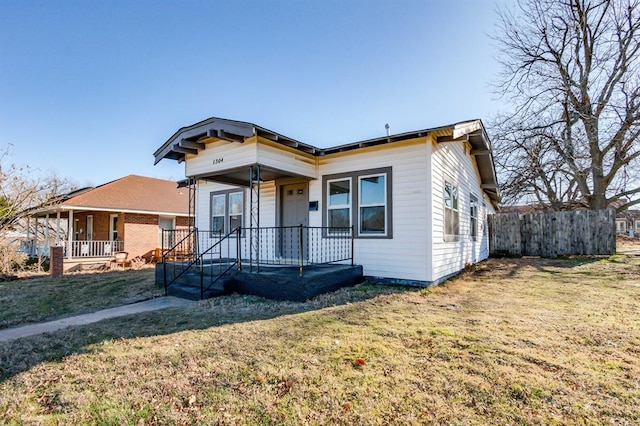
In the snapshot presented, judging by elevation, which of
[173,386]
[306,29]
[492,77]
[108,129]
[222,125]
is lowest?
[173,386]

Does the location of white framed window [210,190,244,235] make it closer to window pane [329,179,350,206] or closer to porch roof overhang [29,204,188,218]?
window pane [329,179,350,206]

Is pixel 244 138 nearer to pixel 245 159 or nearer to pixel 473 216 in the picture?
→ pixel 245 159

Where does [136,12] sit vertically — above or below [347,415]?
above

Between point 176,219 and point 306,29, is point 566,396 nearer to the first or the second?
point 306,29

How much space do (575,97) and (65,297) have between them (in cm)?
2249

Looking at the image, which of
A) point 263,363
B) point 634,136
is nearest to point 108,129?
point 263,363

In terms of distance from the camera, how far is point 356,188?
812cm

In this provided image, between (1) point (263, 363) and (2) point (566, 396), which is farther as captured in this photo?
(1) point (263, 363)

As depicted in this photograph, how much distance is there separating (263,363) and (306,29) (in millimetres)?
11018

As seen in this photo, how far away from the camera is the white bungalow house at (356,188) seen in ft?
23.7

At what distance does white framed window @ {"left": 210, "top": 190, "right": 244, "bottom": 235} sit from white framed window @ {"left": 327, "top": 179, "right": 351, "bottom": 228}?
311 centimetres

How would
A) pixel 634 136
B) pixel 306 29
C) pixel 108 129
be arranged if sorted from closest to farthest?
pixel 306 29
pixel 634 136
pixel 108 129

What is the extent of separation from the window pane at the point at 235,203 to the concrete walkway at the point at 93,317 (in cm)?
385

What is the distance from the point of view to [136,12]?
920 cm
